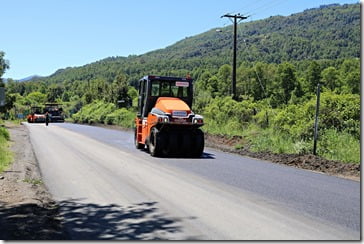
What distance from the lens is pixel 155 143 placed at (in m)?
16.3

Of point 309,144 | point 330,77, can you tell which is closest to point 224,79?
point 330,77

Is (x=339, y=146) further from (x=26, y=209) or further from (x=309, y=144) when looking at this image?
(x=26, y=209)

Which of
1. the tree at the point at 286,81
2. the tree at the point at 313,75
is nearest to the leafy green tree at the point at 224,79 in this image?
the tree at the point at 286,81

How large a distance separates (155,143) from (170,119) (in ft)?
3.53

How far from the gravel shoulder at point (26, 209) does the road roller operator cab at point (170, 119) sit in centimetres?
575

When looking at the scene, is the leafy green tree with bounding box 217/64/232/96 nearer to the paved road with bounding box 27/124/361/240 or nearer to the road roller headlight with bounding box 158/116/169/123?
the road roller headlight with bounding box 158/116/169/123

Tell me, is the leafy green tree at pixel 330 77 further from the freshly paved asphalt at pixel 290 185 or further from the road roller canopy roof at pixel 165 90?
the freshly paved asphalt at pixel 290 185

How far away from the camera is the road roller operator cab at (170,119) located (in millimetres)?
16422

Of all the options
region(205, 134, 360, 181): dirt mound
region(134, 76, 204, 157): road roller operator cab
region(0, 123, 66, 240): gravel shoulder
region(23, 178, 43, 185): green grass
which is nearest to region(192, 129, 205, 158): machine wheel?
region(134, 76, 204, 157): road roller operator cab

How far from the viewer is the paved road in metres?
6.39

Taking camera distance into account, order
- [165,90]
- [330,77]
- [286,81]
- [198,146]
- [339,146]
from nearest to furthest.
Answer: [339,146]
[198,146]
[165,90]
[330,77]
[286,81]

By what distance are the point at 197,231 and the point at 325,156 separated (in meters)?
10.3

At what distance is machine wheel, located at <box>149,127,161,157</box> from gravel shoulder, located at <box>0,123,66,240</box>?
5.42 metres

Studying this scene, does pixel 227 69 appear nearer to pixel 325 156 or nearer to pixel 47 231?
pixel 325 156
